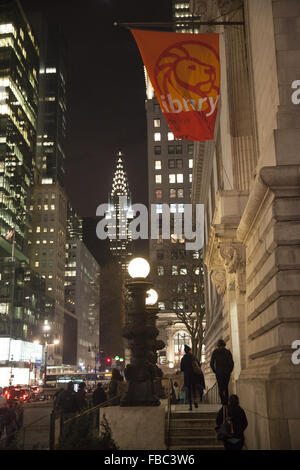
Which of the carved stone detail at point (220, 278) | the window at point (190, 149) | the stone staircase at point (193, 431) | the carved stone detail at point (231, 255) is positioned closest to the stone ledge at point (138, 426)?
the stone staircase at point (193, 431)

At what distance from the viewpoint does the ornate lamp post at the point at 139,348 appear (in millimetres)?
10102

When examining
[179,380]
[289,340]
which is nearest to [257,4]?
[289,340]

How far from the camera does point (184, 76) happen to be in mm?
14016

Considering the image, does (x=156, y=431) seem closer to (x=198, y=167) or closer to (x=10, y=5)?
(x=198, y=167)

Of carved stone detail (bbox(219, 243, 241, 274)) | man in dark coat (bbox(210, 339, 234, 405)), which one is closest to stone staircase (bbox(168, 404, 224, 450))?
man in dark coat (bbox(210, 339, 234, 405))

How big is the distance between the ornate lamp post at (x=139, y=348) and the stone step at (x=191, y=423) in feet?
14.0

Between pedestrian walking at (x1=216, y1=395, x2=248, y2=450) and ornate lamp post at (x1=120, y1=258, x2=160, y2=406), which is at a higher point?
ornate lamp post at (x1=120, y1=258, x2=160, y2=406)

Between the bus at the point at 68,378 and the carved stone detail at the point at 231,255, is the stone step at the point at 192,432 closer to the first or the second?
the carved stone detail at the point at 231,255

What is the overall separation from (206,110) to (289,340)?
7.73 m

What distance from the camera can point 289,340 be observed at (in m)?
9.20

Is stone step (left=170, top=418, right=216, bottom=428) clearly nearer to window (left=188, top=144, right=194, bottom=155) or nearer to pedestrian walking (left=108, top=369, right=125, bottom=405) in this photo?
pedestrian walking (left=108, top=369, right=125, bottom=405)

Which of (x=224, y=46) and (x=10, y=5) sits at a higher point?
(x=10, y=5)

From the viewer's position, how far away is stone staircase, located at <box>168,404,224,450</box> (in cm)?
1315

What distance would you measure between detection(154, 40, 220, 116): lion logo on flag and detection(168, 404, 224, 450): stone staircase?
8.96 m
